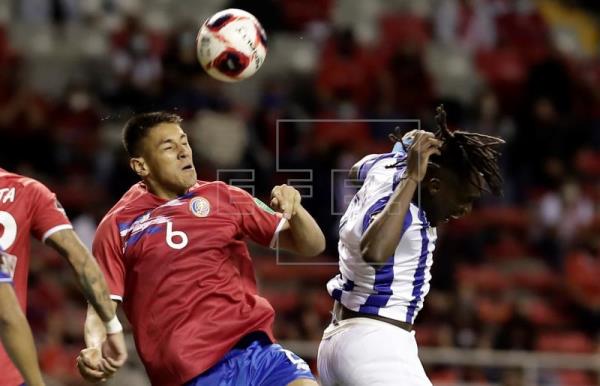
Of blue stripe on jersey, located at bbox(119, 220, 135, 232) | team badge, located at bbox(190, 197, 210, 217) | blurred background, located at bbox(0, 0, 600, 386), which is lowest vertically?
blurred background, located at bbox(0, 0, 600, 386)

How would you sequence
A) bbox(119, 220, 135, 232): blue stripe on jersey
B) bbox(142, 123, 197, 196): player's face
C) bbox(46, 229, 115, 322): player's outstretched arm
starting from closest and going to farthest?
bbox(46, 229, 115, 322): player's outstretched arm → bbox(119, 220, 135, 232): blue stripe on jersey → bbox(142, 123, 197, 196): player's face

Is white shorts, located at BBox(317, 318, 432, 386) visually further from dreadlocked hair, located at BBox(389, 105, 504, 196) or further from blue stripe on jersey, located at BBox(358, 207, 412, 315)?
dreadlocked hair, located at BBox(389, 105, 504, 196)

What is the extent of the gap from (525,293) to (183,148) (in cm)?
791

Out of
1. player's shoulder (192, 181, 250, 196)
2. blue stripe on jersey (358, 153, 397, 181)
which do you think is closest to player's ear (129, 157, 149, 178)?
player's shoulder (192, 181, 250, 196)

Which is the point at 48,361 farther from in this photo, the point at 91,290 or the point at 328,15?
the point at 328,15

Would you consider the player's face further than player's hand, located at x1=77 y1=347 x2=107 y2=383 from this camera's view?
Yes

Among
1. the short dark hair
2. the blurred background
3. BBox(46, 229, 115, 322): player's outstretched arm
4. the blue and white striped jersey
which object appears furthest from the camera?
the blurred background

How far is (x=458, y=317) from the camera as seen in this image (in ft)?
38.1

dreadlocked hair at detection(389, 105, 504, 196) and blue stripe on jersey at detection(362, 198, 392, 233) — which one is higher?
dreadlocked hair at detection(389, 105, 504, 196)

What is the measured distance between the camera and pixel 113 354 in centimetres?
518

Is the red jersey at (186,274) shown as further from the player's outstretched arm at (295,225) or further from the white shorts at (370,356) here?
the white shorts at (370,356)

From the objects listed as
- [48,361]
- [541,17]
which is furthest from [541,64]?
[48,361]

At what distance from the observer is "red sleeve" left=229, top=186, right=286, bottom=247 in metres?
5.93

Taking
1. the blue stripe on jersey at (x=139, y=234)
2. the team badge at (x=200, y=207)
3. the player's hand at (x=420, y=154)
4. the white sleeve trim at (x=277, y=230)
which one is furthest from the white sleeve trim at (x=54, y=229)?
the player's hand at (x=420, y=154)
